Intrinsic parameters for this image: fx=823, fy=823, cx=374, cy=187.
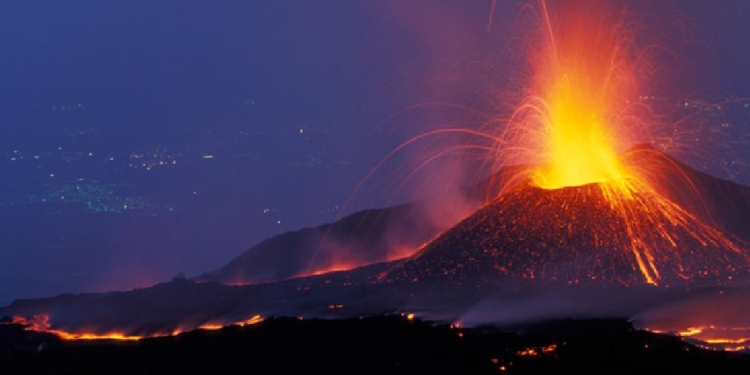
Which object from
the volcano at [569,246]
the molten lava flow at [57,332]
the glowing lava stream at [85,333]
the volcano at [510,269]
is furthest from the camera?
the molten lava flow at [57,332]

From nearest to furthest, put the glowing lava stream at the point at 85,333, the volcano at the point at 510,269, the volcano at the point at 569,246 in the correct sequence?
the volcano at the point at 510,269, the volcano at the point at 569,246, the glowing lava stream at the point at 85,333

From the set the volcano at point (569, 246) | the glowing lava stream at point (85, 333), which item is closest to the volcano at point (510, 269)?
the volcano at point (569, 246)

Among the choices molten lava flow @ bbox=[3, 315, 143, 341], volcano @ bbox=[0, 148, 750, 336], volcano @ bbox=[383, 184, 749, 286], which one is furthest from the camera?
molten lava flow @ bbox=[3, 315, 143, 341]

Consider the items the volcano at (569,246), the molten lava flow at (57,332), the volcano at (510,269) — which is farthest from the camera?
the molten lava flow at (57,332)

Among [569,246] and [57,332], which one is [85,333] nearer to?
[57,332]

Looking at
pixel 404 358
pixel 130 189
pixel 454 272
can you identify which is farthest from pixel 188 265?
pixel 404 358

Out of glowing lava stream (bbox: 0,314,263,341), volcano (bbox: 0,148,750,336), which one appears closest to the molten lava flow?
glowing lava stream (bbox: 0,314,263,341)

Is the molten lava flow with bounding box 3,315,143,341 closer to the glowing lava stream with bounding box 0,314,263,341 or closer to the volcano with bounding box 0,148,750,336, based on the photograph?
the glowing lava stream with bounding box 0,314,263,341

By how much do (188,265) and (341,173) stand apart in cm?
2654

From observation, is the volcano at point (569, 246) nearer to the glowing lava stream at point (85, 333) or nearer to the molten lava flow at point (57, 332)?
the glowing lava stream at point (85, 333)

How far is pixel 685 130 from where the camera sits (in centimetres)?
5262

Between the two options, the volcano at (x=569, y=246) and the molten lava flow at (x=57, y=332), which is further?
the molten lava flow at (x=57, y=332)

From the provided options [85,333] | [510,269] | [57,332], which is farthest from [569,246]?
[57,332]

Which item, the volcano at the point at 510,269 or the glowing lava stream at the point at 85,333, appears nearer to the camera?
the volcano at the point at 510,269
